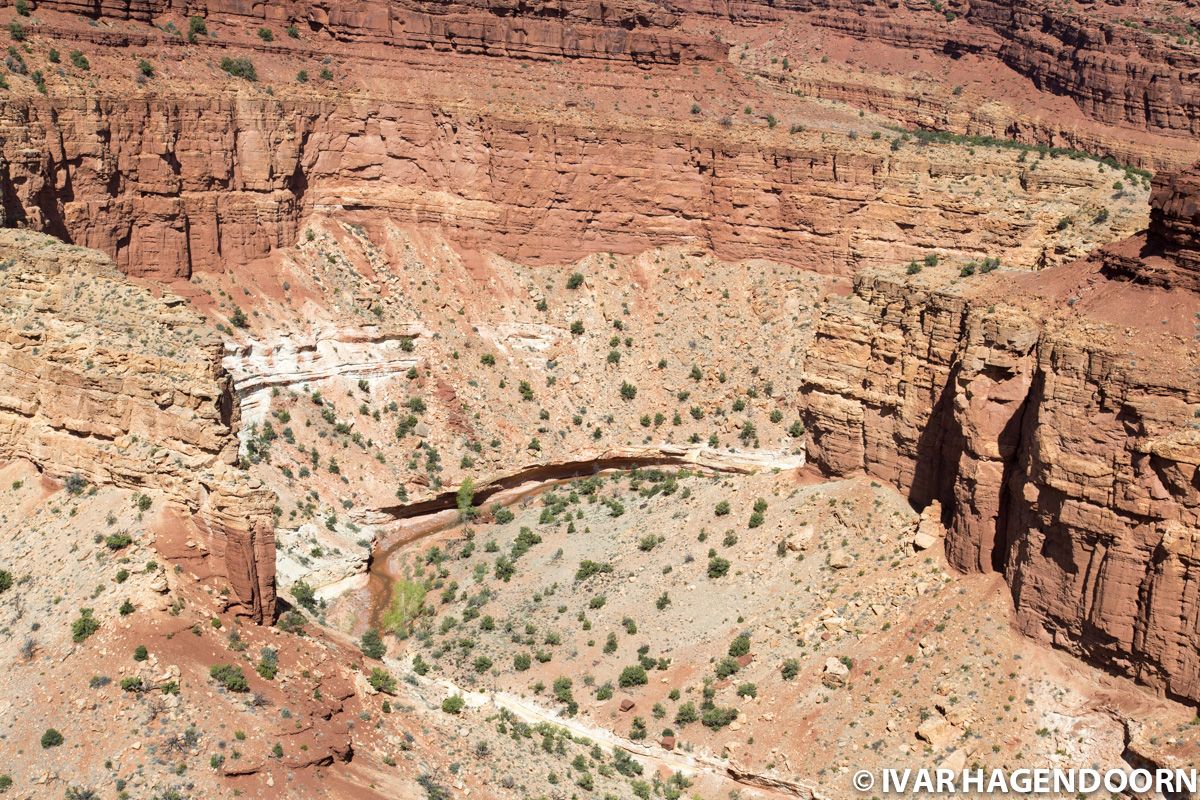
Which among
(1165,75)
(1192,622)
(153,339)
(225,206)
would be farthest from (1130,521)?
(1165,75)

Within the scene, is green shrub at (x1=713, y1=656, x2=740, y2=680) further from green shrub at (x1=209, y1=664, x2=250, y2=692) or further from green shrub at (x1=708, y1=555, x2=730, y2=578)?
green shrub at (x1=209, y1=664, x2=250, y2=692)

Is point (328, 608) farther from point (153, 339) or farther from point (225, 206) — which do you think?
point (225, 206)

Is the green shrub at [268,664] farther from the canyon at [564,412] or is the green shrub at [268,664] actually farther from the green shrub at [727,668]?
the green shrub at [727,668]

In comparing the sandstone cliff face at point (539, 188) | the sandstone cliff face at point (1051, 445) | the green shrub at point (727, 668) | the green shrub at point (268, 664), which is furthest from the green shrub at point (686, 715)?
the sandstone cliff face at point (539, 188)

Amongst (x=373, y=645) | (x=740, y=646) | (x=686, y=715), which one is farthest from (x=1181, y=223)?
(x=373, y=645)

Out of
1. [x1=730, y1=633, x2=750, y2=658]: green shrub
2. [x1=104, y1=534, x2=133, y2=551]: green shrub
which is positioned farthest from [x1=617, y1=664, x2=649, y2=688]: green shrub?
[x1=104, y1=534, x2=133, y2=551]: green shrub

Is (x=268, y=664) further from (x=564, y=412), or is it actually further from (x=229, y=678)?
(x=564, y=412)
